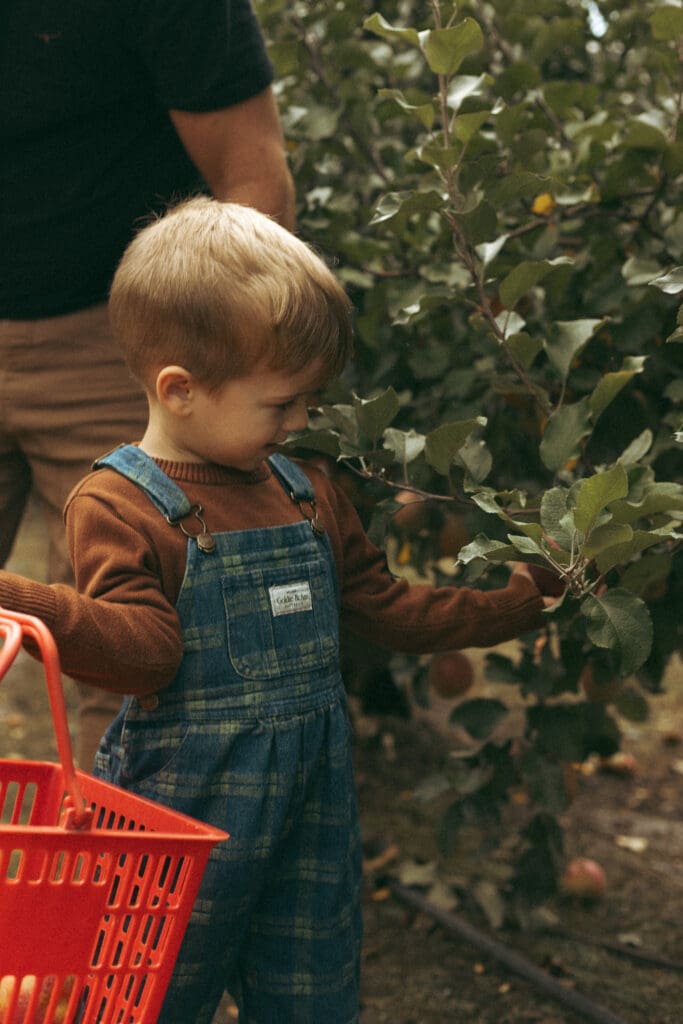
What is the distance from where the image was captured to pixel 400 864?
2.84 m

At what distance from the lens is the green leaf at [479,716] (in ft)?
7.30

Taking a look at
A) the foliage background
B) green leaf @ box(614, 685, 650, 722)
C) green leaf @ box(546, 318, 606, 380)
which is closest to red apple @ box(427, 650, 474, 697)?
the foliage background

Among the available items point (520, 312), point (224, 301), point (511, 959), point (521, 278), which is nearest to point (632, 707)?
point (511, 959)

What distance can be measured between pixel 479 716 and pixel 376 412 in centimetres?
80

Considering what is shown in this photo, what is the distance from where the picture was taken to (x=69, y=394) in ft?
6.27

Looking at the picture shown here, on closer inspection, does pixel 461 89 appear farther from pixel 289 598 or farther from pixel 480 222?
pixel 289 598

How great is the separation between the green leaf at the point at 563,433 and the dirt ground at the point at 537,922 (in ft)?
2.72

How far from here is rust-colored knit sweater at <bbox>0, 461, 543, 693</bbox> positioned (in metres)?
1.28

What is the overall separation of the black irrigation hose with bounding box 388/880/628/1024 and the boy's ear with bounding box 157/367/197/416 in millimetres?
1374

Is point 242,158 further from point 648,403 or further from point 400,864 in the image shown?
point 400,864

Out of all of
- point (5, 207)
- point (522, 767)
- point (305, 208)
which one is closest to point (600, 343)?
point (305, 208)

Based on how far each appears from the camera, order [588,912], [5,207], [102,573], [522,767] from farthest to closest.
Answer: [588,912], [522,767], [5,207], [102,573]

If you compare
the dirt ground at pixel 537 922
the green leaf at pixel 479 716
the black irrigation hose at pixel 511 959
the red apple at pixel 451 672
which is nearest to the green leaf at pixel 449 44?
the green leaf at pixel 479 716

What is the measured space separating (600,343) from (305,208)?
606 millimetres
